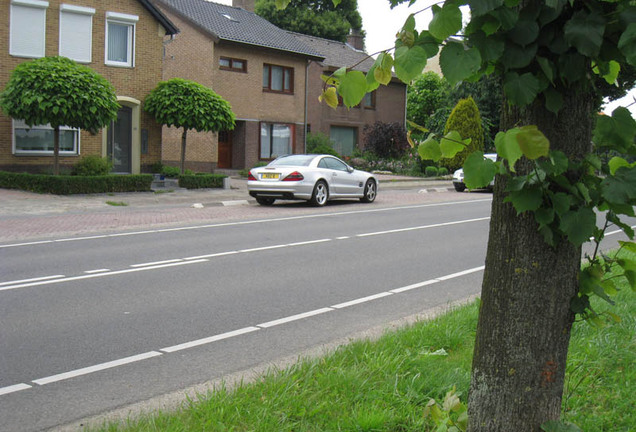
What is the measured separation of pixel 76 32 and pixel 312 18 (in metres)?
38.7

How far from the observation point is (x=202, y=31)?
32.5 m

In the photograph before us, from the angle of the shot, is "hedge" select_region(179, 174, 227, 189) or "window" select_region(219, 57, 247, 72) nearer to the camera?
"hedge" select_region(179, 174, 227, 189)

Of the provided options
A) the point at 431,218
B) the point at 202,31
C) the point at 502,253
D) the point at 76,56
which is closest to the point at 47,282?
the point at 502,253

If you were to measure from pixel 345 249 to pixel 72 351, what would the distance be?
21.9ft

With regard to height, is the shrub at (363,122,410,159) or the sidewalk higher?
the shrub at (363,122,410,159)

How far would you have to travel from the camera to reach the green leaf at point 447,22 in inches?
88.5

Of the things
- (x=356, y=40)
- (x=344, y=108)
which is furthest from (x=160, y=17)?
(x=356, y=40)

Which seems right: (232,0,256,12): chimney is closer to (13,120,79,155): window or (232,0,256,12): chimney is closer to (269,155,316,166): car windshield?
(13,120,79,155): window

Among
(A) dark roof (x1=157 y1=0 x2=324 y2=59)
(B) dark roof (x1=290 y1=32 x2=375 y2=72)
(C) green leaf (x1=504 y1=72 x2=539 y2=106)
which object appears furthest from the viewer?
(B) dark roof (x1=290 y1=32 x2=375 y2=72)

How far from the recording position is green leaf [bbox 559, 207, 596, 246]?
2.41 m

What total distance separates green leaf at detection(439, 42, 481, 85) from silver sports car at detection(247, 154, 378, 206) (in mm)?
17316

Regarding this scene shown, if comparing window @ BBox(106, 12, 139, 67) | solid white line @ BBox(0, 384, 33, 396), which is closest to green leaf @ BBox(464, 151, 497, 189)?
solid white line @ BBox(0, 384, 33, 396)

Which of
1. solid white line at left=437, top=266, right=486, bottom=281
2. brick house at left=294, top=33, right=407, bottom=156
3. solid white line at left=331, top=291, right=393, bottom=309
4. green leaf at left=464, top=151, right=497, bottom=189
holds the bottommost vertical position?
solid white line at left=331, top=291, right=393, bottom=309

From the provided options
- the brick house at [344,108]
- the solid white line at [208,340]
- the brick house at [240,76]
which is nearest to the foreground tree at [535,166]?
the solid white line at [208,340]
